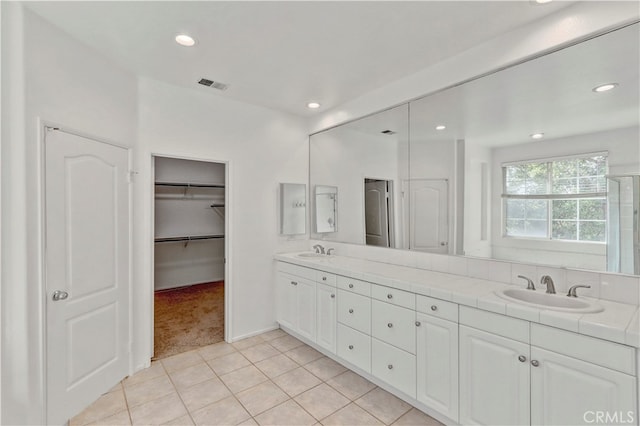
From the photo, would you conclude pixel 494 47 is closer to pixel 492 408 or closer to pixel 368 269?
pixel 368 269

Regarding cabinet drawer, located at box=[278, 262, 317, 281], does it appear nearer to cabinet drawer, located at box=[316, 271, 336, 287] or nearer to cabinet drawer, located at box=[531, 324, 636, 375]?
cabinet drawer, located at box=[316, 271, 336, 287]

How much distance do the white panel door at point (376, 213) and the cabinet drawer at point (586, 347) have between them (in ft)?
5.57

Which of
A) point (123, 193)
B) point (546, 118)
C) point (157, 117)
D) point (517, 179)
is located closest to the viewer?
point (546, 118)

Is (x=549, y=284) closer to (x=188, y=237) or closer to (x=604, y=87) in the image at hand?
(x=604, y=87)

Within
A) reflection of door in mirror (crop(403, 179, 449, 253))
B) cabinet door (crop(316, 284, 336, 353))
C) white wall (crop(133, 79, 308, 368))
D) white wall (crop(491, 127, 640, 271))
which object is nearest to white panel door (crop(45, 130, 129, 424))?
white wall (crop(133, 79, 308, 368))

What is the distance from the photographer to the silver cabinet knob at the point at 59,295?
205cm

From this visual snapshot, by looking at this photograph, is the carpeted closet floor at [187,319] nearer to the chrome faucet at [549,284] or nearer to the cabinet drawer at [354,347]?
the cabinet drawer at [354,347]

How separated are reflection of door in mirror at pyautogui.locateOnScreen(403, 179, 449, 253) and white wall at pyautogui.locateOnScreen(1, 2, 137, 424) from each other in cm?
290

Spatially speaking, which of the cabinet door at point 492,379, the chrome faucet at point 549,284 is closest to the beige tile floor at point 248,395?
the cabinet door at point 492,379

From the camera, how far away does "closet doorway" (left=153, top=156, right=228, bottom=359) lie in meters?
5.08

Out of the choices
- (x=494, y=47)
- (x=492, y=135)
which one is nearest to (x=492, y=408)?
(x=492, y=135)

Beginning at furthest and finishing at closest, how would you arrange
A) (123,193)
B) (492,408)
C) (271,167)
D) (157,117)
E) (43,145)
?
(271,167) < (157,117) < (123,193) < (43,145) < (492,408)

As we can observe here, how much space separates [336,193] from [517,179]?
6.56ft

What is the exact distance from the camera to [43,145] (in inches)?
77.3
